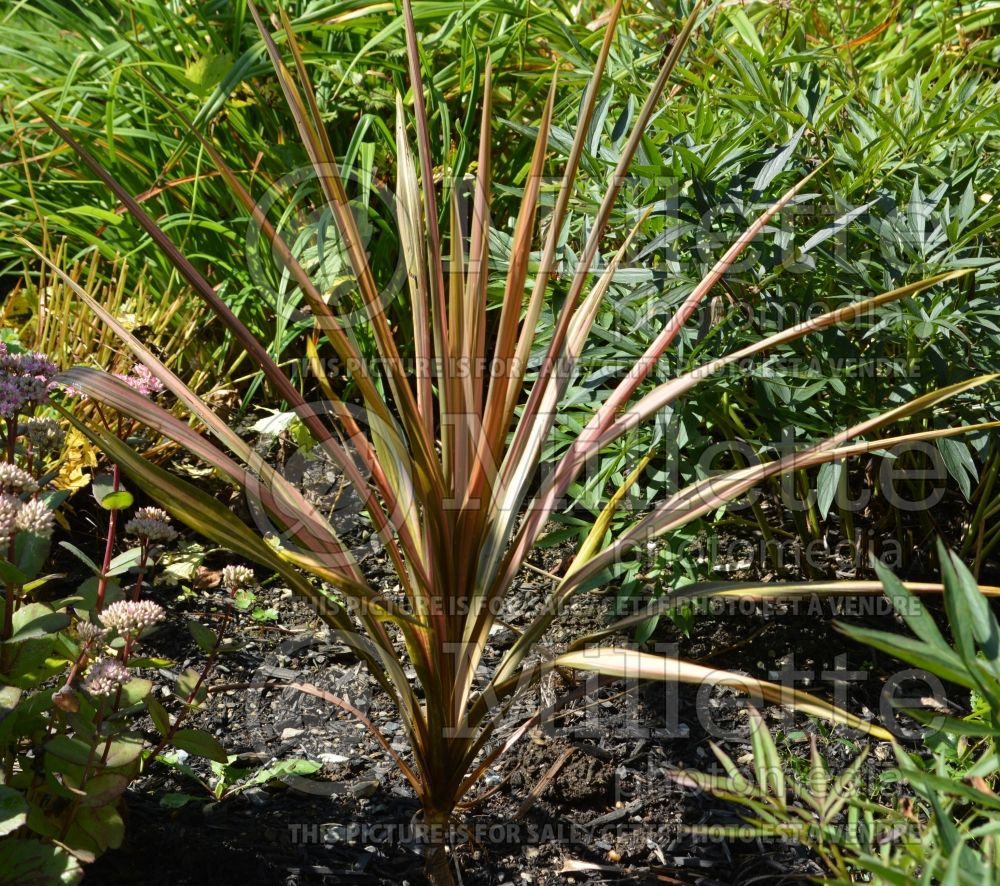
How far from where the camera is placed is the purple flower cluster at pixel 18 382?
4.31 feet

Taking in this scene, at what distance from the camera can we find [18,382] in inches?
51.8

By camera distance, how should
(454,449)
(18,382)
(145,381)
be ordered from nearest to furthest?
(18,382), (454,449), (145,381)

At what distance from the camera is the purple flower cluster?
1313 millimetres

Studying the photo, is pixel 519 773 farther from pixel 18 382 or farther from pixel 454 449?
pixel 18 382

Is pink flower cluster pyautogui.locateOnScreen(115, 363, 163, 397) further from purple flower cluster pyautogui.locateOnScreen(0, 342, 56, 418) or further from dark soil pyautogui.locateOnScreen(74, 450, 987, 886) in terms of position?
dark soil pyautogui.locateOnScreen(74, 450, 987, 886)

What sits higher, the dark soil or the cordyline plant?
the cordyline plant

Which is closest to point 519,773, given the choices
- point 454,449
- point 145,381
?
point 454,449

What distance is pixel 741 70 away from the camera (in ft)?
5.93

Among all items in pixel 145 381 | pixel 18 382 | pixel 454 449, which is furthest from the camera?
pixel 145 381

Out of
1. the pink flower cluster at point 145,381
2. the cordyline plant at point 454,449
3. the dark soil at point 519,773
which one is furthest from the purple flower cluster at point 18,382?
the dark soil at point 519,773

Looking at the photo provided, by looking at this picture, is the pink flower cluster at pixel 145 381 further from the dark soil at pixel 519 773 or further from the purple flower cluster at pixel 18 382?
the dark soil at pixel 519 773

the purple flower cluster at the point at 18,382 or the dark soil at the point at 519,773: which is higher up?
the purple flower cluster at the point at 18,382

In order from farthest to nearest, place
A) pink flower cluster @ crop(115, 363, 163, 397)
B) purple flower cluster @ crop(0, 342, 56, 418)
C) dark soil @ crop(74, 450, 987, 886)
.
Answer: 1. pink flower cluster @ crop(115, 363, 163, 397)
2. dark soil @ crop(74, 450, 987, 886)
3. purple flower cluster @ crop(0, 342, 56, 418)

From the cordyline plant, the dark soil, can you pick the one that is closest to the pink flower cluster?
the cordyline plant
